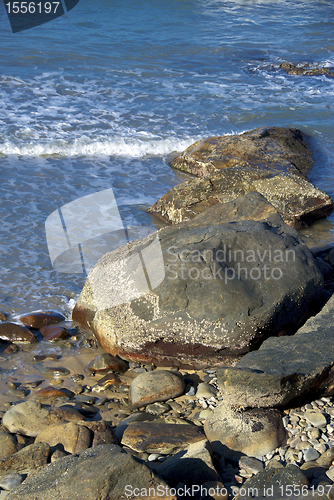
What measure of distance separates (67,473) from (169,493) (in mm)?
493

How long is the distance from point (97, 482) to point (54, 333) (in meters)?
2.05

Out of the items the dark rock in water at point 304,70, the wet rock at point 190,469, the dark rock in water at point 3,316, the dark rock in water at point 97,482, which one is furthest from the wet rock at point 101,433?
the dark rock in water at point 304,70

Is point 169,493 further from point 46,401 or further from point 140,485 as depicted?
point 46,401

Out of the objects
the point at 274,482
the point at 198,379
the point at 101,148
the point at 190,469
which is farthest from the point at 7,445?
the point at 101,148

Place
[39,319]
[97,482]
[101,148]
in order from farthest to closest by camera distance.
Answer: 1. [101,148]
2. [39,319]
3. [97,482]

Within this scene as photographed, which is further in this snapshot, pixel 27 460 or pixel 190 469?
pixel 27 460

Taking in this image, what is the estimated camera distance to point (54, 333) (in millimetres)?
3934

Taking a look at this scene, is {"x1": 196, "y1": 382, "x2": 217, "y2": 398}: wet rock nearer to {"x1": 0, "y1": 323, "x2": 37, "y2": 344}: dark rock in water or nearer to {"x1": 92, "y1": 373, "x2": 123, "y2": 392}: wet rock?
{"x1": 92, "y1": 373, "x2": 123, "y2": 392}: wet rock

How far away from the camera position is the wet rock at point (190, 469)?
2246mm

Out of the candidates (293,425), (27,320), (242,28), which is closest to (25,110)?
(27,320)

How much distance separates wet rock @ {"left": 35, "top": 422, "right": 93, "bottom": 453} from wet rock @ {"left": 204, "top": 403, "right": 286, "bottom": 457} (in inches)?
28.9

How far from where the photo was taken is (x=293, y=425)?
8.71 ft

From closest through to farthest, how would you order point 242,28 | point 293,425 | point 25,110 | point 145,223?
1. point 293,425
2. point 145,223
3. point 25,110
4. point 242,28

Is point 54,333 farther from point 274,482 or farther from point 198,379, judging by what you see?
point 274,482
